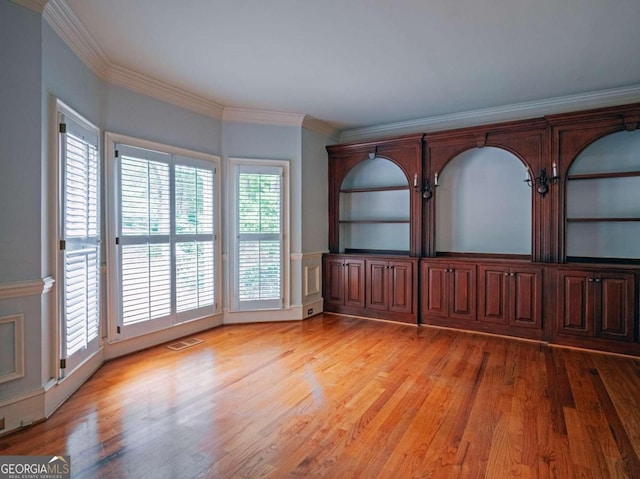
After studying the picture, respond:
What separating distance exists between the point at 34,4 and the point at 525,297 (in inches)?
195

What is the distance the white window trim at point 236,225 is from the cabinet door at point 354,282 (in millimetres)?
878

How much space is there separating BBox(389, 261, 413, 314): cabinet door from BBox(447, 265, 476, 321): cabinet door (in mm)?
496

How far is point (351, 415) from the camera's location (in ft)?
8.04

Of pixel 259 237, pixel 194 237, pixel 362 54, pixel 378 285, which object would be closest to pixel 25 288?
pixel 194 237

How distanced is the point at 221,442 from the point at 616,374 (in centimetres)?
331

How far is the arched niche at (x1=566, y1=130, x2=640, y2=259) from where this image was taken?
12.7ft

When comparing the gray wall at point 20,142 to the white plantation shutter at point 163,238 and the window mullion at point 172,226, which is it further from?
the window mullion at point 172,226

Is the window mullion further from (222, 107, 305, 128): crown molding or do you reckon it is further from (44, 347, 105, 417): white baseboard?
(222, 107, 305, 128): crown molding

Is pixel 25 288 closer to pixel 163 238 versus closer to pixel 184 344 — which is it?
pixel 163 238

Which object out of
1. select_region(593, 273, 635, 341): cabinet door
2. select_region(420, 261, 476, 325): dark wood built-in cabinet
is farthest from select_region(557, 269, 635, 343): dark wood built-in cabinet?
select_region(420, 261, 476, 325): dark wood built-in cabinet

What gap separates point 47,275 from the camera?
249 centimetres

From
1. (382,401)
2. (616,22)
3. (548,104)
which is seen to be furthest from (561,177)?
(382,401)

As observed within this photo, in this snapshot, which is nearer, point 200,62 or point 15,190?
point 15,190

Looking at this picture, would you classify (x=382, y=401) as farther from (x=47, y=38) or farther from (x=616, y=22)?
(x=47, y=38)
